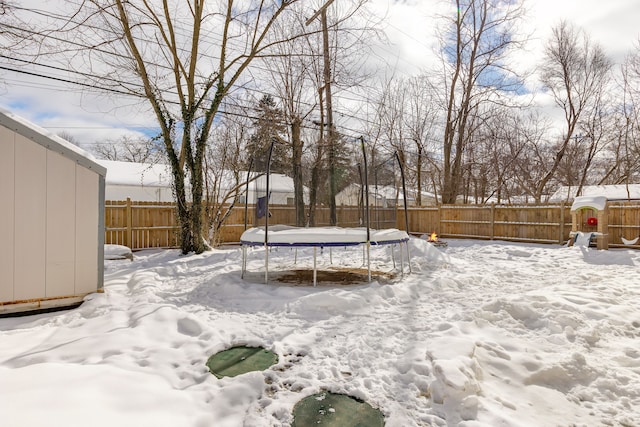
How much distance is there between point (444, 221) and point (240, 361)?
12282 mm

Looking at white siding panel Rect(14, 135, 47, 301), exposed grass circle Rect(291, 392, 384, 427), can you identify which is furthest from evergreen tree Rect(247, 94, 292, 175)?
exposed grass circle Rect(291, 392, 384, 427)

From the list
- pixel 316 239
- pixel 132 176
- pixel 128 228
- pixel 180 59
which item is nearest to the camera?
pixel 316 239

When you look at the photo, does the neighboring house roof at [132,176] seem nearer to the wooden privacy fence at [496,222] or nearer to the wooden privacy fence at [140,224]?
the wooden privacy fence at [140,224]

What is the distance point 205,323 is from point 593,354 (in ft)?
10.3

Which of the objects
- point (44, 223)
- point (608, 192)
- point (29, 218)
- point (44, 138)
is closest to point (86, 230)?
point (44, 223)

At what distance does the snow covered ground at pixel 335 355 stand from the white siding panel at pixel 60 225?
33 cm

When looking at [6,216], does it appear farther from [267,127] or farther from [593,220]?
[593,220]

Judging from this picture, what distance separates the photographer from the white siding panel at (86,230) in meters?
3.74

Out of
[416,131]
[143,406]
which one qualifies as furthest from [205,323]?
[416,131]

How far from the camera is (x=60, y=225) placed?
3600 millimetres

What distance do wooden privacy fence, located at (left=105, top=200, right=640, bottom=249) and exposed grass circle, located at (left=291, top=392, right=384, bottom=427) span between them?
4.41 metres

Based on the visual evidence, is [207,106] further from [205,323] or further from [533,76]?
[533,76]

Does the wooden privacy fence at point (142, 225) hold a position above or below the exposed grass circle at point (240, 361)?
above

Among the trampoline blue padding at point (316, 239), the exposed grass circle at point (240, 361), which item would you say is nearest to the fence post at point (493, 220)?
the trampoline blue padding at point (316, 239)
